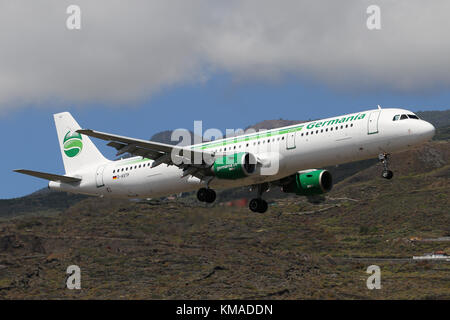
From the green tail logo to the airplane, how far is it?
2430mm

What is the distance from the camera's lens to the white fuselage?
42.8m

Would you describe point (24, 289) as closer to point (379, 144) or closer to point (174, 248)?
point (174, 248)

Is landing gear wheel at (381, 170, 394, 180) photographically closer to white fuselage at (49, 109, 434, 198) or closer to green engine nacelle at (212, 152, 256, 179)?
white fuselage at (49, 109, 434, 198)

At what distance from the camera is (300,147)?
147 ft

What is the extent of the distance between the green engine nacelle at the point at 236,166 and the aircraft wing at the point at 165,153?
→ 1.39 meters

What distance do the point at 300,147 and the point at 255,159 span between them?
11.2ft

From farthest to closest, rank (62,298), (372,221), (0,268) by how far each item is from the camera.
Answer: (372,221)
(0,268)
(62,298)

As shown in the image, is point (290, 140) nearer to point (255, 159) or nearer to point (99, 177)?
point (255, 159)

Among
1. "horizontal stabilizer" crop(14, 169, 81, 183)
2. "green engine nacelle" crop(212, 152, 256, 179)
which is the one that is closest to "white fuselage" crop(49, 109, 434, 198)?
"green engine nacelle" crop(212, 152, 256, 179)

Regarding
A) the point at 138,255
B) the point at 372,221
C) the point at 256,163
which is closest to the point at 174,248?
the point at 138,255

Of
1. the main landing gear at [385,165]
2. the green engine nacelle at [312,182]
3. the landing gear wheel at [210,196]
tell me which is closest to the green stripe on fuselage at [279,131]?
the main landing gear at [385,165]

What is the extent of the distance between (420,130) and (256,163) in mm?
11328

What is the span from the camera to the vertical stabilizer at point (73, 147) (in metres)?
58.7

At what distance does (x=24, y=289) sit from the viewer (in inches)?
5837
